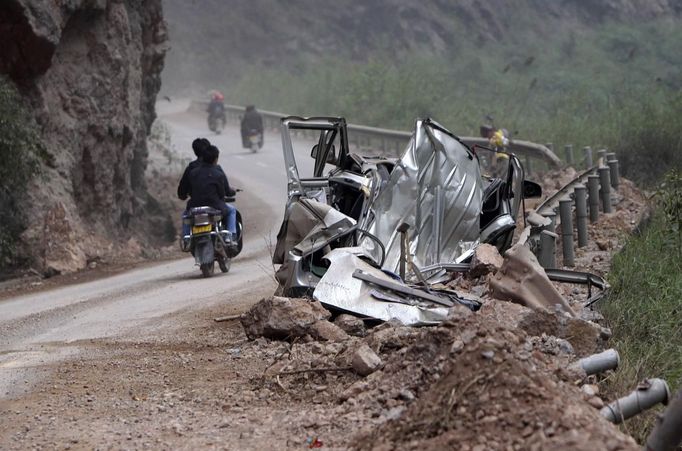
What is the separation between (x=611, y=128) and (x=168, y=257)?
444 inches

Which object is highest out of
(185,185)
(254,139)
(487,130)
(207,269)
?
(185,185)

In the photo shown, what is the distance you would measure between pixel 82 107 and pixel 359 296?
1219 centimetres

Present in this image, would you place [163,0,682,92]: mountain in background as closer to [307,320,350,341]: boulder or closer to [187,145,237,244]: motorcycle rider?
[187,145,237,244]: motorcycle rider

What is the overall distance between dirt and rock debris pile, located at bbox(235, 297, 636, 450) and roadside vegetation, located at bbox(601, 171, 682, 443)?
1.75 feet

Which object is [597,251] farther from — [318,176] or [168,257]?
[168,257]

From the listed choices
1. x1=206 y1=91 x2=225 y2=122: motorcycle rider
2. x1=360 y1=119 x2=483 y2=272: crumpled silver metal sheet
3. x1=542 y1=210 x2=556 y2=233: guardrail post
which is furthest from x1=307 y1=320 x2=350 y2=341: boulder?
x1=206 y1=91 x2=225 y2=122: motorcycle rider

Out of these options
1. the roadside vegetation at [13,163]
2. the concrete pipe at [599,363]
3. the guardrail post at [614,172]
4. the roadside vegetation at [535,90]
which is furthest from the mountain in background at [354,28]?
the concrete pipe at [599,363]

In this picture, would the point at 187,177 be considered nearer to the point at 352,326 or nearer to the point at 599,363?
the point at 352,326

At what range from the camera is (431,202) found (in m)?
11.1

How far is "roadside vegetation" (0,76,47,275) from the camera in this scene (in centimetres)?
1666

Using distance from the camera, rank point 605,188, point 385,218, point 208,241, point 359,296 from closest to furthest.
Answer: point 359,296
point 385,218
point 208,241
point 605,188

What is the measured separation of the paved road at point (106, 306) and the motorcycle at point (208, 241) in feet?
0.70

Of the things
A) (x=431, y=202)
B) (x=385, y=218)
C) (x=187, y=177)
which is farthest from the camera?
(x=187, y=177)

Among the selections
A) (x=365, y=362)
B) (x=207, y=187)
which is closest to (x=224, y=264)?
(x=207, y=187)
